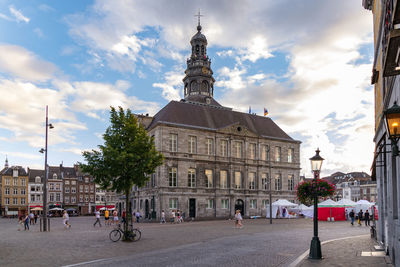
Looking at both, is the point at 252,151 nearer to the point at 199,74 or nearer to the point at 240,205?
the point at 240,205

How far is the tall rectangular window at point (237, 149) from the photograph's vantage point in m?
54.9

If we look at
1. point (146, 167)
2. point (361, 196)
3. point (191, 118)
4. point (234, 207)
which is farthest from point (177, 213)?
point (361, 196)

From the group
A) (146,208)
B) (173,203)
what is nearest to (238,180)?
(173,203)

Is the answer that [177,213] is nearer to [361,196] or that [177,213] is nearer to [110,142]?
[110,142]

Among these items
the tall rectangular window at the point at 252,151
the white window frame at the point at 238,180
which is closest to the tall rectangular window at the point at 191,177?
the white window frame at the point at 238,180

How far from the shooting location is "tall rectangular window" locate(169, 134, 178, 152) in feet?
163

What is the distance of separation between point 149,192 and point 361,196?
102 metres

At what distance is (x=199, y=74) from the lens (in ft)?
223

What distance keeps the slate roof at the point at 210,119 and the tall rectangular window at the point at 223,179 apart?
245 inches

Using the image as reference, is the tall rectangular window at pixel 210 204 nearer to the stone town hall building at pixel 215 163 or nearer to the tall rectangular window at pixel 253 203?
the stone town hall building at pixel 215 163

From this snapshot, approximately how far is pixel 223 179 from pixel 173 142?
29.9 feet

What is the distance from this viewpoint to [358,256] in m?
14.2

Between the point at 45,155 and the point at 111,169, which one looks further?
the point at 45,155

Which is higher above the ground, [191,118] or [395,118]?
[191,118]
